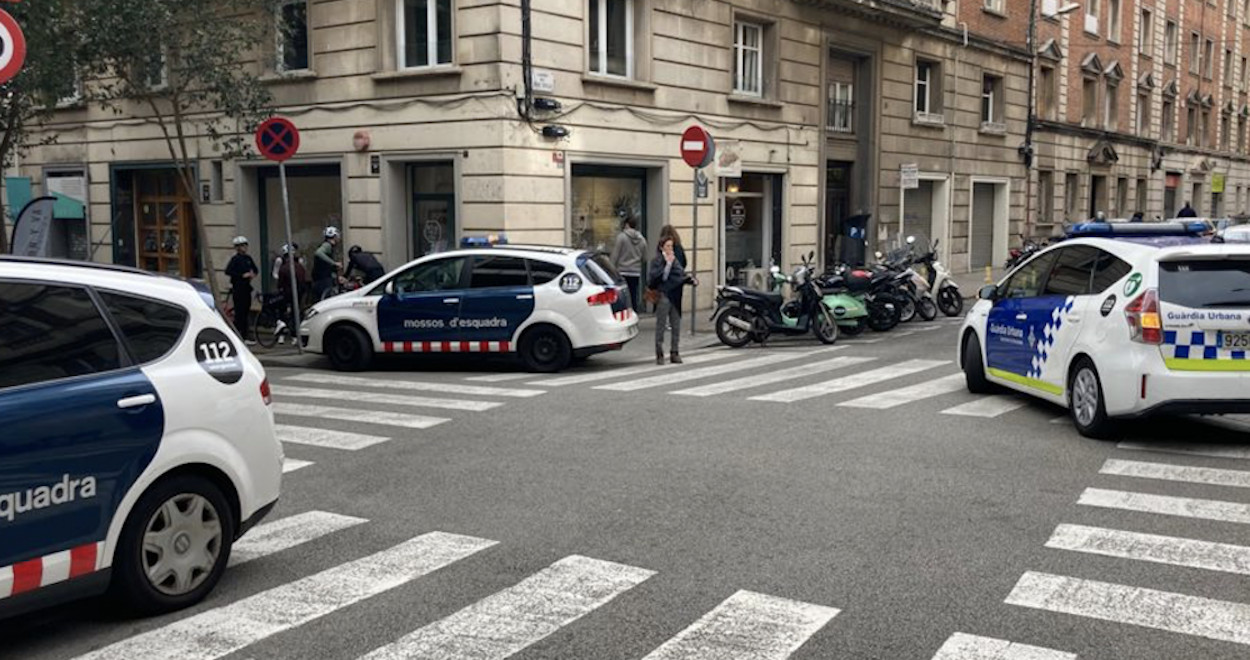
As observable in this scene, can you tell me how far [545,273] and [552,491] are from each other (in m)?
6.53

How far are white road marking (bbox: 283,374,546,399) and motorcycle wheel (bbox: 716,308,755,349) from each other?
4938 millimetres

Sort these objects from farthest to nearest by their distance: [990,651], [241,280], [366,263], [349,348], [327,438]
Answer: [241,280] → [366,263] → [349,348] → [327,438] → [990,651]

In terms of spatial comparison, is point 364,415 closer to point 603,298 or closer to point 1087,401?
point 603,298

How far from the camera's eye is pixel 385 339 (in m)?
14.1

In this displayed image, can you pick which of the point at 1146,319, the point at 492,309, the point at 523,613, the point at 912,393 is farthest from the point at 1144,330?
the point at 492,309

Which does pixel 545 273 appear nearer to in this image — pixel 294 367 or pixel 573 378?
pixel 573 378

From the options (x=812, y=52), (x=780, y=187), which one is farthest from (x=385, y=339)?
(x=812, y=52)

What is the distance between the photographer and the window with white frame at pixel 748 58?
22.5 metres

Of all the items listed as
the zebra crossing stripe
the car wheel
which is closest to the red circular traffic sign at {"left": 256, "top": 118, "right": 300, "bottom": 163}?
the zebra crossing stripe

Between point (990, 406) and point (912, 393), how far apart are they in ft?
3.31

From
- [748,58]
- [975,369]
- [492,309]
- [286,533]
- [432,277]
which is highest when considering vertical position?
[748,58]

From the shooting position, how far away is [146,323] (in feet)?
16.8

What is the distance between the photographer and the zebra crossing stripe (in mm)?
9016

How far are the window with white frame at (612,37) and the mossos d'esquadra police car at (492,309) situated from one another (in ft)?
20.3
